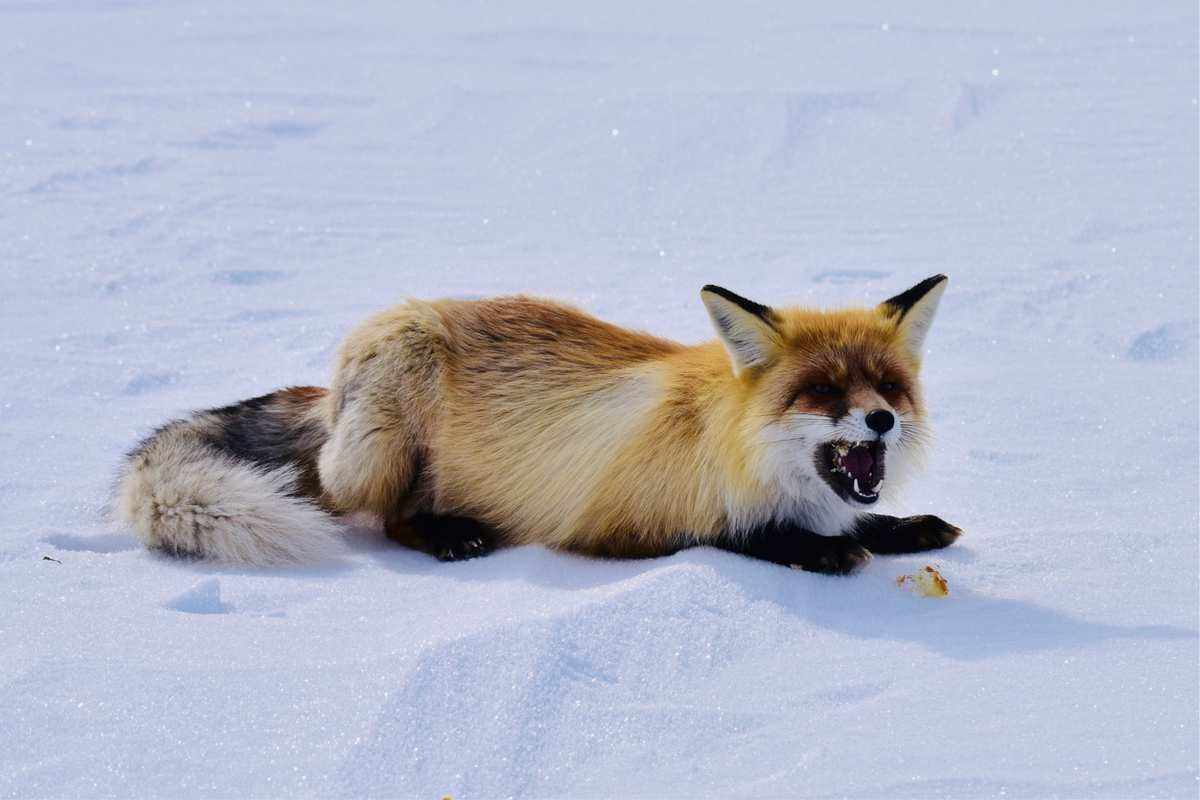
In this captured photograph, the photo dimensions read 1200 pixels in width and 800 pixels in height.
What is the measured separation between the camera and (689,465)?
476cm

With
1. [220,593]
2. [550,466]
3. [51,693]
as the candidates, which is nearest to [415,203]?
[550,466]

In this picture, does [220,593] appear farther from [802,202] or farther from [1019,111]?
[1019,111]

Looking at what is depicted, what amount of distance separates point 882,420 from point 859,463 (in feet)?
0.86

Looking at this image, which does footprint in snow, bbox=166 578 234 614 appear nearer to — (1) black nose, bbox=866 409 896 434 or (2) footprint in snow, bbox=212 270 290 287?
(1) black nose, bbox=866 409 896 434

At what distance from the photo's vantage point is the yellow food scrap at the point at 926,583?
4328mm

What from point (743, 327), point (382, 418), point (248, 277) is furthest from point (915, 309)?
point (248, 277)

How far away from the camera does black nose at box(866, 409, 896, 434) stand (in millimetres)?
4168

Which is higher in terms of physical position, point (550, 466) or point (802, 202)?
point (802, 202)

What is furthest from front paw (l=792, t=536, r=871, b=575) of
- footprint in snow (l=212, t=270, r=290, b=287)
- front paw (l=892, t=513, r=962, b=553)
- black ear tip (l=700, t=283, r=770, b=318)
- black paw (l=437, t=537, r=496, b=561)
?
footprint in snow (l=212, t=270, r=290, b=287)

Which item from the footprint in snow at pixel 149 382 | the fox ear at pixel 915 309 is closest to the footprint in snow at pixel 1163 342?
the fox ear at pixel 915 309

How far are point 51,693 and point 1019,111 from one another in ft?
29.0

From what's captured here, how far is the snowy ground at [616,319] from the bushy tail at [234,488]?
13 cm

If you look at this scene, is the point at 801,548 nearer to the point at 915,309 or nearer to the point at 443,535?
the point at 915,309

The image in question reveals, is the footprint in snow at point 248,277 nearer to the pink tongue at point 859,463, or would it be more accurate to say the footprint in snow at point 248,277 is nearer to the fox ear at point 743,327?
the fox ear at point 743,327
